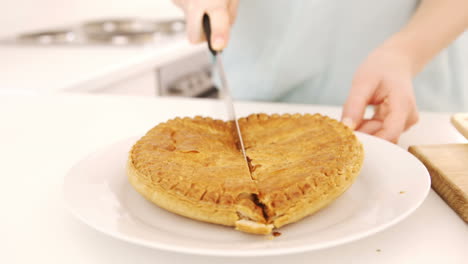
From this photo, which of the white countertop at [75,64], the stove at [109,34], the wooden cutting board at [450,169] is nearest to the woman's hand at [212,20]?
the wooden cutting board at [450,169]

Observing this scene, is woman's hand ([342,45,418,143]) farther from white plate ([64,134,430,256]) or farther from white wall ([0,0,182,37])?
white wall ([0,0,182,37])

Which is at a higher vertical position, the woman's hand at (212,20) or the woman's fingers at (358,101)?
the woman's hand at (212,20)

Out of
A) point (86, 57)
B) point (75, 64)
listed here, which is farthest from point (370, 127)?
point (86, 57)

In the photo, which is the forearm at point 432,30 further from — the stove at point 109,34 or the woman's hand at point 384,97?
the stove at point 109,34

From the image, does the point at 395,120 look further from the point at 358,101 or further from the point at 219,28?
the point at 219,28

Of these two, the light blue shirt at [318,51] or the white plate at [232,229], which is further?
the light blue shirt at [318,51]

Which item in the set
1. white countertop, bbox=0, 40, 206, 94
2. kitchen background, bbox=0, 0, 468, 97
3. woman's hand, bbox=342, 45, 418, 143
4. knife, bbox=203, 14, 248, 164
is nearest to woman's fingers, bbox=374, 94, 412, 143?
woman's hand, bbox=342, 45, 418, 143
